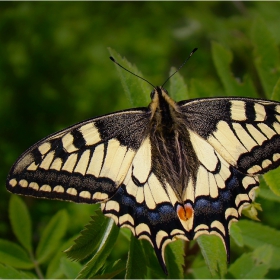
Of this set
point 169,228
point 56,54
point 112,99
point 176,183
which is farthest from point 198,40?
point 169,228

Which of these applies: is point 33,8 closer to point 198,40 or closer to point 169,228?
point 198,40

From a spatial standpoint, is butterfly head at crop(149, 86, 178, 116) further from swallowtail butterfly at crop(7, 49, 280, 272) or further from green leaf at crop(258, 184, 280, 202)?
green leaf at crop(258, 184, 280, 202)

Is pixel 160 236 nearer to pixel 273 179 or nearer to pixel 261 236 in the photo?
pixel 273 179

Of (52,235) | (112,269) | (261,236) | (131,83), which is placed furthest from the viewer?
(52,235)

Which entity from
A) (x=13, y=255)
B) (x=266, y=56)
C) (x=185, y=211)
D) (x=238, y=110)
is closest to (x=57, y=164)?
(x=185, y=211)

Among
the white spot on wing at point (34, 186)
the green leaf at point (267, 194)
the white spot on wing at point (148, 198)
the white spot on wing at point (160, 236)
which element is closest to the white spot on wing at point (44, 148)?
the white spot on wing at point (34, 186)
